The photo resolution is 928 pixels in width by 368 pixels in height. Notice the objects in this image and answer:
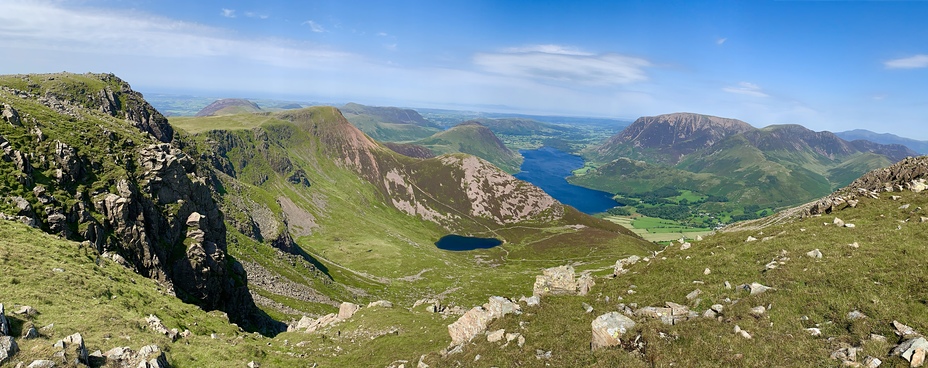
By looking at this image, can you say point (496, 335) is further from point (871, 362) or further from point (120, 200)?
point (120, 200)

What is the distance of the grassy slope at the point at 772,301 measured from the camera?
16484mm

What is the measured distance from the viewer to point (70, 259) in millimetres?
34812

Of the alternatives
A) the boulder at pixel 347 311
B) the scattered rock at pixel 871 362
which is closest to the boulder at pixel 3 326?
the boulder at pixel 347 311

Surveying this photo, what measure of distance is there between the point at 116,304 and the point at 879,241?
5819cm

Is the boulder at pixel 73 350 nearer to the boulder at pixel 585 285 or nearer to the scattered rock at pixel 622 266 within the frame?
the boulder at pixel 585 285

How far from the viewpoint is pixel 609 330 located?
19.9m

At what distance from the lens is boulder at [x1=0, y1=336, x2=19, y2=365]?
16.9 m

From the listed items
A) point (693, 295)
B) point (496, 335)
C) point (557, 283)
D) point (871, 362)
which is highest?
point (871, 362)

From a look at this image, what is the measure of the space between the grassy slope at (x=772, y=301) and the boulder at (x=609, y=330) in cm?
77

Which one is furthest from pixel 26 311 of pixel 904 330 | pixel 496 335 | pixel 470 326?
pixel 904 330

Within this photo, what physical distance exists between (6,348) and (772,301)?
38.5 m

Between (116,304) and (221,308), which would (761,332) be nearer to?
(116,304)

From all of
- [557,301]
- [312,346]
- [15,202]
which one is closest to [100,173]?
[15,202]

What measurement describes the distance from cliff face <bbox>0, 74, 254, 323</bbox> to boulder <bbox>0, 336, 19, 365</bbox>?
3179 cm
